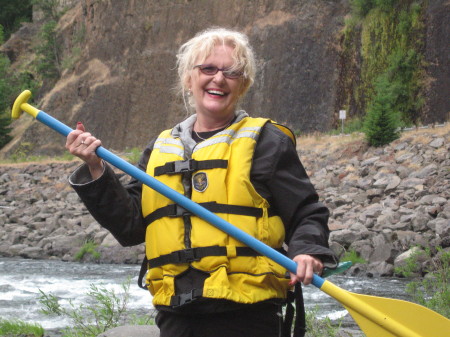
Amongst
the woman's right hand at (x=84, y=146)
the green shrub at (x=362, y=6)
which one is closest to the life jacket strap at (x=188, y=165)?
the woman's right hand at (x=84, y=146)

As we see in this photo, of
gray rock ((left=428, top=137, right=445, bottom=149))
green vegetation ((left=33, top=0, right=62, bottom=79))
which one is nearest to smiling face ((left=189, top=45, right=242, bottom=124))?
gray rock ((left=428, top=137, right=445, bottom=149))

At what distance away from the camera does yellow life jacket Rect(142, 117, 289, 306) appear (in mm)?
2180

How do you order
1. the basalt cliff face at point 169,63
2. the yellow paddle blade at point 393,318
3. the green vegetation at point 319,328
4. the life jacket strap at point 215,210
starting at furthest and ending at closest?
the basalt cliff face at point 169,63 → the green vegetation at point 319,328 → the yellow paddle blade at point 393,318 → the life jacket strap at point 215,210

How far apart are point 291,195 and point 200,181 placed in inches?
12.7

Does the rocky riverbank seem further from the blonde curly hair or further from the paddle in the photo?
the blonde curly hair

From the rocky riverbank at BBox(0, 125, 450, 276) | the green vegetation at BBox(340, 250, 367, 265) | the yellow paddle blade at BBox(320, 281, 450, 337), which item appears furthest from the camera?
the rocky riverbank at BBox(0, 125, 450, 276)

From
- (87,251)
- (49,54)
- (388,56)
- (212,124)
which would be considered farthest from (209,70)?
(49,54)

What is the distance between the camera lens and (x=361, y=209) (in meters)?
13.2

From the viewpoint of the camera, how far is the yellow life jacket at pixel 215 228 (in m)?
2.18

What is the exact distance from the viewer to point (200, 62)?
7.84 feet

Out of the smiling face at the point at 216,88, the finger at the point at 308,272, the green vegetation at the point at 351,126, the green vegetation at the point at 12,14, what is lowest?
the green vegetation at the point at 351,126

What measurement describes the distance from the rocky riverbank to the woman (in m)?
7.91

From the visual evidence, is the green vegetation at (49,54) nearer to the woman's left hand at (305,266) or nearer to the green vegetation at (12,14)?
the green vegetation at (12,14)

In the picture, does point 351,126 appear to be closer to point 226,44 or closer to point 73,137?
point 226,44
